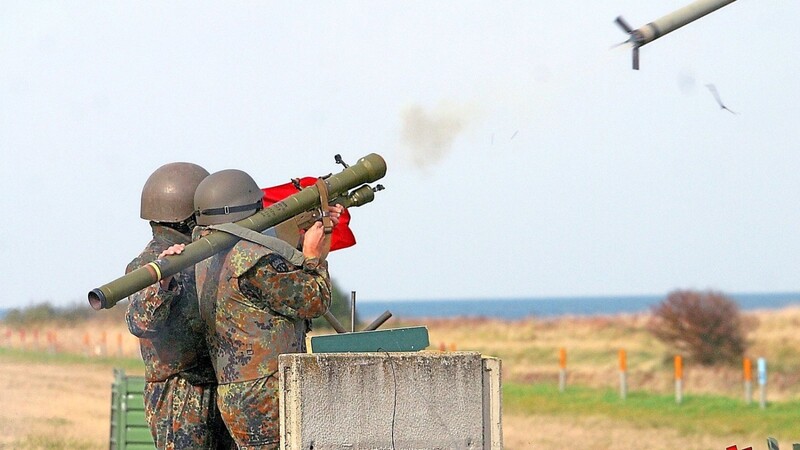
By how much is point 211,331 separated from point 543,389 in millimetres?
21199

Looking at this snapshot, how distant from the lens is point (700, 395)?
1026 inches

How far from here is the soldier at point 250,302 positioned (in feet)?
24.4

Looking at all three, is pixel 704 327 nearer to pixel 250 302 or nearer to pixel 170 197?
pixel 170 197

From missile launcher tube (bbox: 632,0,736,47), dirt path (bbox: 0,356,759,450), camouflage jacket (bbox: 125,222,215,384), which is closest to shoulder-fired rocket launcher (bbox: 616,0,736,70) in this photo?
missile launcher tube (bbox: 632,0,736,47)

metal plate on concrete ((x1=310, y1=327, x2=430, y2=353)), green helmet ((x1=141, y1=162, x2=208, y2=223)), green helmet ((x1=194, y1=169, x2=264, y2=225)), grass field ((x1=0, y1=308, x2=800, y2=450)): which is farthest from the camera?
grass field ((x1=0, y1=308, x2=800, y2=450))

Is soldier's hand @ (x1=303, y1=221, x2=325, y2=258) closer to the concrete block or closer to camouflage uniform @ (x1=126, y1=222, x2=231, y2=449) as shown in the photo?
camouflage uniform @ (x1=126, y1=222, x2=231, y2=449)

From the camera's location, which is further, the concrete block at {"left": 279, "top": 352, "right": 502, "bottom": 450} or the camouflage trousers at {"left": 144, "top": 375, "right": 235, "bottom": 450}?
the camouflage trousers at {"left": 144, "top": 375, "right": 235, "bottom": 450}

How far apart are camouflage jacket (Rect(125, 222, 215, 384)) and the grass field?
6917 millimetres

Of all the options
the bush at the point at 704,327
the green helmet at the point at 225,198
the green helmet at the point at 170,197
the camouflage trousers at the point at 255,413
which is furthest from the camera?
the bush at the point at 704,327

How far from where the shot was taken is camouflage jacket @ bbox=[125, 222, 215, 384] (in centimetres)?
755

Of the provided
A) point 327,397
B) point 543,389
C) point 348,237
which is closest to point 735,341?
point 543,389

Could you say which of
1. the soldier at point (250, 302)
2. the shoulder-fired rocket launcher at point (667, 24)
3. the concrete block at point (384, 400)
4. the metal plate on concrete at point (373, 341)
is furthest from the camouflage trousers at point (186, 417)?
the shoulder-fired rocket launcher at point (667, 24)

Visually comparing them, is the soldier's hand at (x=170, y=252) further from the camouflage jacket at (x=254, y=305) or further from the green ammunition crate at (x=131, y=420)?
the green ammunition crate at (x=131, y=420)

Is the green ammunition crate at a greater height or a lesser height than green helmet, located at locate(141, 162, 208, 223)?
lesser
